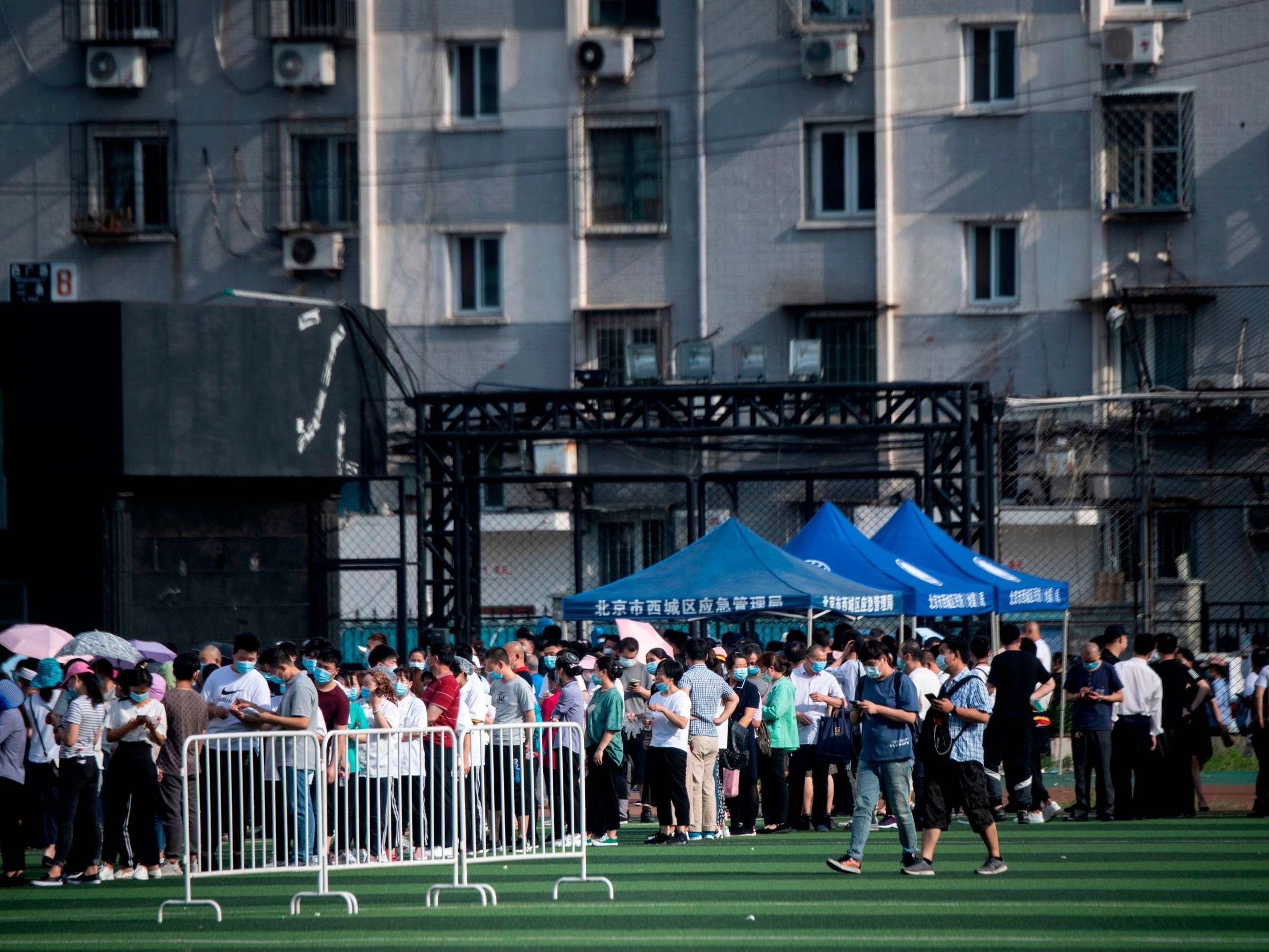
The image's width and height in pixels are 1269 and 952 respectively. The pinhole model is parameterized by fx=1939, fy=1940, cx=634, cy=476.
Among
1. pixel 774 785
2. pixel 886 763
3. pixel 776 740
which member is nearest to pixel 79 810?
pixel 886 763

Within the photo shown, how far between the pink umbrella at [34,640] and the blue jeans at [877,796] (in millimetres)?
10238

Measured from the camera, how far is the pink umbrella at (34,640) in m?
20.8

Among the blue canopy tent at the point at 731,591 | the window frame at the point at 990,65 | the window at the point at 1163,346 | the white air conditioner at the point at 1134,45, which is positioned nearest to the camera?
the blue canopy tent at the point at 731,591

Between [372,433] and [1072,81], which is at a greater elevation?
[1072,81]

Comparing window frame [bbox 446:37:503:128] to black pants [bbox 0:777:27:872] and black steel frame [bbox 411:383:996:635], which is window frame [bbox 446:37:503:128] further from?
black pants [bbox 0:777:27:872]

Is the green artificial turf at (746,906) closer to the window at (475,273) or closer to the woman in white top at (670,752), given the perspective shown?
the woman in white top at (670,752)

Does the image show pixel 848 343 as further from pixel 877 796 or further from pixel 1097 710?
pixel 877 796

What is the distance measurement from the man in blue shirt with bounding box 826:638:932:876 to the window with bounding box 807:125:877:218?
22.2 meters

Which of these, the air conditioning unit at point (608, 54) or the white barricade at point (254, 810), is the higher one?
the air conditioning unit at point (608, 54)

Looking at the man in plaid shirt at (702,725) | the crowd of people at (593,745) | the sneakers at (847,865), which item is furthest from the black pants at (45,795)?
the sneakers at (847,865)

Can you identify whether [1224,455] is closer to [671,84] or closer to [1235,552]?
[1235,552]

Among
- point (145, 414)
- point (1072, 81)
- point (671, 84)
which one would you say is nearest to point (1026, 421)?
point (1072, 81)

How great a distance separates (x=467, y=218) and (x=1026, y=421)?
10.9 meters

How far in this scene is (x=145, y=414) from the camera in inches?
1006
